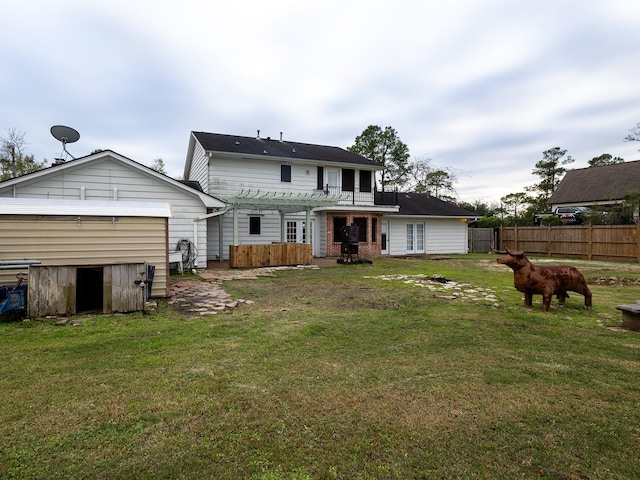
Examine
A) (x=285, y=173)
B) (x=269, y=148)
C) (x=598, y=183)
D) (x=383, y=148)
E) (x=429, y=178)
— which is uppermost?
(x=383, y=148)

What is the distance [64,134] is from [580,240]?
2450 cm

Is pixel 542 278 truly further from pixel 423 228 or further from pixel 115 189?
pixel 423 228

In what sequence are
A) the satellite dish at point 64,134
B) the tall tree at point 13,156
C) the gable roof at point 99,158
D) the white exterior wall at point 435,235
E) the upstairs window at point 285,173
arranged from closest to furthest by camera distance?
the gable roof at point 99,158 → the satellite dish at point 64,134 → the upstairs window at point 285,173 → the white exterior wall at point 435,235 → the tall tree at point 13,156

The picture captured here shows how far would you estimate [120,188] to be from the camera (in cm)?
1143

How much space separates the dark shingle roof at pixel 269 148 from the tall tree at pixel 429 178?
624 inches

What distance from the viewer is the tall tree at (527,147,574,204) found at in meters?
37.8

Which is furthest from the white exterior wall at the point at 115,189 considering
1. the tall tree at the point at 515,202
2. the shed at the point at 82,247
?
the tall tree at the point at 515,202

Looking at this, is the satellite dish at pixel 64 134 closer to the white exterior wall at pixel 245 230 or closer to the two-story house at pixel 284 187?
the two-story house at pixel 284 187

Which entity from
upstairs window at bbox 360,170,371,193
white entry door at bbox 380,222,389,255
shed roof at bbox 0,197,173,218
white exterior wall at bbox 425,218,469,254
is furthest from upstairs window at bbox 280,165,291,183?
shed roof at bbox 0,197,173,218

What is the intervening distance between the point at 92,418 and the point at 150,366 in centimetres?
104

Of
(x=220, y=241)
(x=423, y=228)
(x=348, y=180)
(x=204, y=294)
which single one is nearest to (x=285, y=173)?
(x=348, y=180)

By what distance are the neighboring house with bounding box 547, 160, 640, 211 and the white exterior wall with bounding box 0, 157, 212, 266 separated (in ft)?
101

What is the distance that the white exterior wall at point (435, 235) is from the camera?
20.5 metres

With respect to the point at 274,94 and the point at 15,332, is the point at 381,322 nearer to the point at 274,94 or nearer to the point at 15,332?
the point at 15,332
